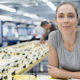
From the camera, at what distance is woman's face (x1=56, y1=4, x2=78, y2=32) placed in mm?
1711

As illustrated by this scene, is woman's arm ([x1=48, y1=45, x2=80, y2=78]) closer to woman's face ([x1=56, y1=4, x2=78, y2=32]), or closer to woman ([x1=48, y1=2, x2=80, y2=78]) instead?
woman ([x1=48, y1=2, x2=80, y2=78])

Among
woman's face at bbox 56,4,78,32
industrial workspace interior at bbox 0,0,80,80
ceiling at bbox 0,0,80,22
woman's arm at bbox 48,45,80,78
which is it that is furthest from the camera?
ceiling at bbox 0,0,80,22

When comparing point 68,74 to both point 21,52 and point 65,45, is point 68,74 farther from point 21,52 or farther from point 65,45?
point 21,52

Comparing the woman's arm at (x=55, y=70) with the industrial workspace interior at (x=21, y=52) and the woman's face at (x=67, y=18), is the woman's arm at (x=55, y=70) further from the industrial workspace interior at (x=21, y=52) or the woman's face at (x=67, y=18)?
the woman's face at (x=67, y=18)

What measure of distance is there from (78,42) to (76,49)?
0.09 metres

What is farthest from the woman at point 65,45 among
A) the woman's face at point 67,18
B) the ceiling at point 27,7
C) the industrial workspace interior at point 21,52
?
the ceiling at point 27,7

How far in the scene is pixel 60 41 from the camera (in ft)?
6.32

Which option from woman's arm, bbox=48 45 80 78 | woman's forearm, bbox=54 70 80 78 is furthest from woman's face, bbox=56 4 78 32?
woman's forearm, bbox=54 70 80 78

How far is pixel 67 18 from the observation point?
1.72 meters

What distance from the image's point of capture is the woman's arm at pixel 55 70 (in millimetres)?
1824

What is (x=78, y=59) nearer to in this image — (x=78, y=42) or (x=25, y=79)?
(x=78, y=42)

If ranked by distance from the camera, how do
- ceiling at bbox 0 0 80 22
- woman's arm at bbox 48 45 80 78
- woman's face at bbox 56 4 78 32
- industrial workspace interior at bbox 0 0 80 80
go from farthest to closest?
ceiling at bbox 0 0 80 22
industrial workspace interior at bbox 0 0 80 80
woman's arm at bbox 48 45 80 78
woman's face at bbox 56 4 78 32

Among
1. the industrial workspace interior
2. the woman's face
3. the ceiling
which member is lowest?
the industrial workspace interior

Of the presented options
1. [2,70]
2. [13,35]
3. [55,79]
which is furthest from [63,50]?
[13,35]
